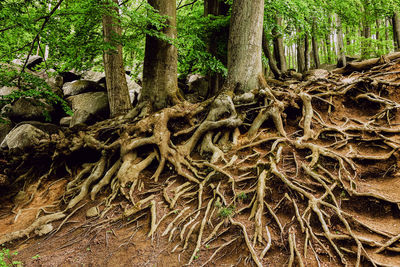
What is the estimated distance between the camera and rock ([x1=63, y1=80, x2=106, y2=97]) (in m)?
9.94

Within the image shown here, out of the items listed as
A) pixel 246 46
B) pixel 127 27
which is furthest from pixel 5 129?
pixel 246 46

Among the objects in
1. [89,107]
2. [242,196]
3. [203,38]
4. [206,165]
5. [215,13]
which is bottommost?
[242,196]

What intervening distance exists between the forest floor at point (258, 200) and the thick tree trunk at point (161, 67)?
119cm

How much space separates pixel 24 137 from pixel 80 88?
3.57 m

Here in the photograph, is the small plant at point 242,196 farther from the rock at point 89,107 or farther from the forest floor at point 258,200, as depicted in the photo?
the rock at point 89,107

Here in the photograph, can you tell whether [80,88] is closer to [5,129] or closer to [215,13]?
[5,129]

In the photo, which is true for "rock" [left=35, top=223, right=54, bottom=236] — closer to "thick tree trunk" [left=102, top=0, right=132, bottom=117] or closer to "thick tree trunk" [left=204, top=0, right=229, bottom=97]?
"thick tree trunk" [left=102, top=0, right=132, bottom=117]

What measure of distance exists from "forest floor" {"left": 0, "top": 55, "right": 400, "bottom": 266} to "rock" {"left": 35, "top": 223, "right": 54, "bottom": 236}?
0.07 feet

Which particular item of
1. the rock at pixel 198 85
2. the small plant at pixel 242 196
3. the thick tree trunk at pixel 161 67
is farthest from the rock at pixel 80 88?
the small plant at pixel 242 196

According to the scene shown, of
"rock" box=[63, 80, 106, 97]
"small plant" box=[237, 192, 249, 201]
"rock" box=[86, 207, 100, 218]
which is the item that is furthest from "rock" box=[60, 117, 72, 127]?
"small plant" box=[237, 192, 249, 201]

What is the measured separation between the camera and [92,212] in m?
3.89

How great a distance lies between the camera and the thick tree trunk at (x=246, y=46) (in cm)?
521

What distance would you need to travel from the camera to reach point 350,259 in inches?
82.9

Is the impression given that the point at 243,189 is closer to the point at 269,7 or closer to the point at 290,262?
the point at 290,262
